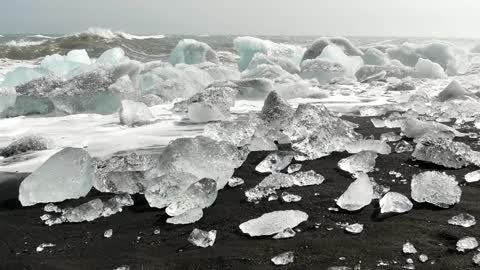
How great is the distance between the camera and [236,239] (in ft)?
5.38

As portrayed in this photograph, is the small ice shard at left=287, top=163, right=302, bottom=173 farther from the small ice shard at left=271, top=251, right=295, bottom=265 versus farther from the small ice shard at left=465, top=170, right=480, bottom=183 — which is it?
the small ice shard at left=271, top=251, right=295, bottom=265

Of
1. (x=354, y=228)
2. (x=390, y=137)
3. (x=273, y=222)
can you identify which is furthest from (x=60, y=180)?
(x=390, y=137)

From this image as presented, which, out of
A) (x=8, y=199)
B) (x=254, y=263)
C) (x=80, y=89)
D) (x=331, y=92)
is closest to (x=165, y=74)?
(x=80, y=89)

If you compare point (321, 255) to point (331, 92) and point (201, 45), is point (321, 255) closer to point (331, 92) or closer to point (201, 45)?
point (331, 92)

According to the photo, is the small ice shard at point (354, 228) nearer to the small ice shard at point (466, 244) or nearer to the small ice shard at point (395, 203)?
the small ice shard at point (395, 203)

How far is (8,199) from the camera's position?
2166 millimetres

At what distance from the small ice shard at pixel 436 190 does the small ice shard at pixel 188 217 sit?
3.11ft

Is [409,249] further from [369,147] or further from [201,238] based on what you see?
[369,147]

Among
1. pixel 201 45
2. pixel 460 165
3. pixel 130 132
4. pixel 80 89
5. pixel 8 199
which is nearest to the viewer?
pixel 8 199

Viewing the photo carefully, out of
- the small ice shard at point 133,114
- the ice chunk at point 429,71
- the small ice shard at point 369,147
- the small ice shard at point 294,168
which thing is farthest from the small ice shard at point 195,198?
the ice chunk at point 429,71

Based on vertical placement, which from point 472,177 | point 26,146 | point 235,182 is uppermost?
point 472,177

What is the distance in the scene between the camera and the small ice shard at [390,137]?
295cm

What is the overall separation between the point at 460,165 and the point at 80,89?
383cm

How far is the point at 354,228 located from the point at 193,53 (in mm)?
8069
